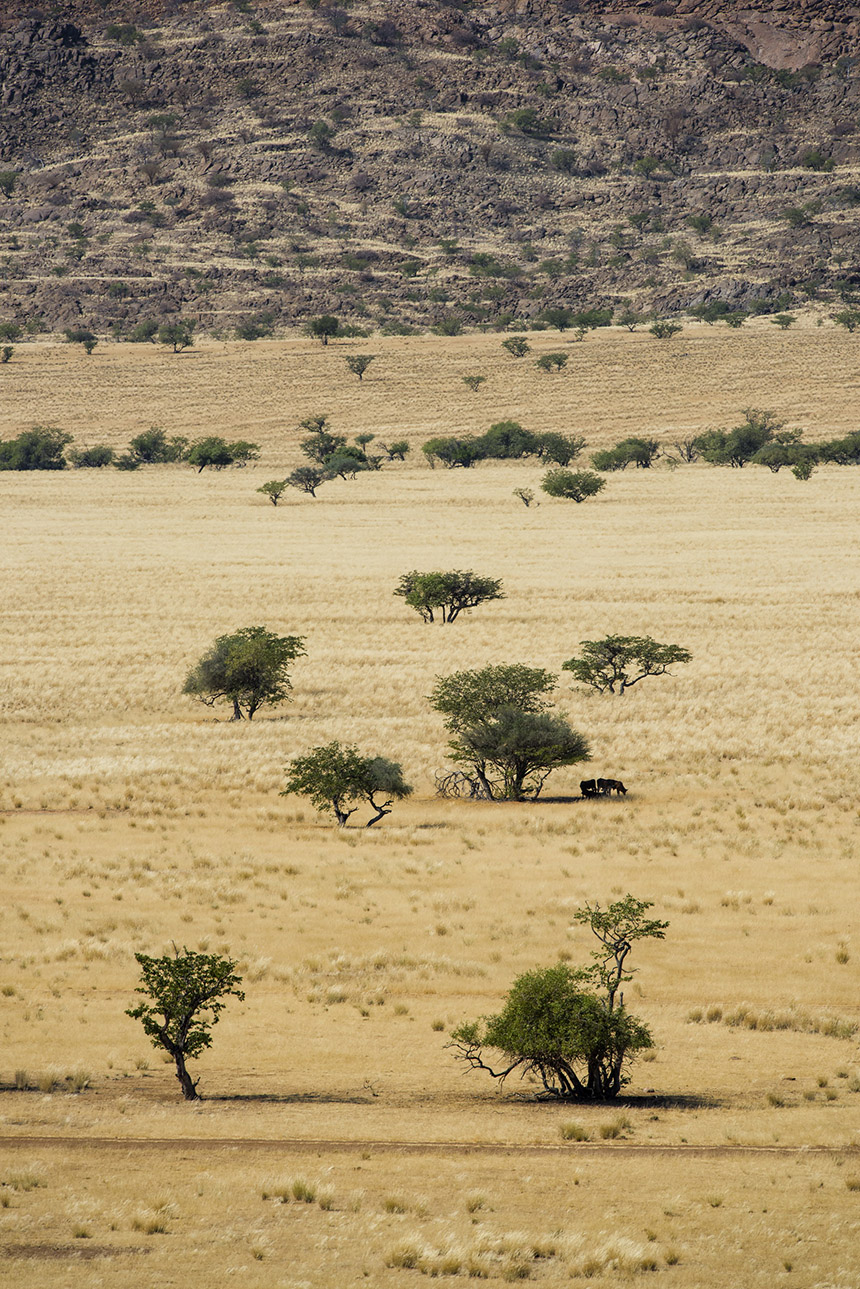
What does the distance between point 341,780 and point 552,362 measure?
109795 mm

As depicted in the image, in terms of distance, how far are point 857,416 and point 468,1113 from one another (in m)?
107

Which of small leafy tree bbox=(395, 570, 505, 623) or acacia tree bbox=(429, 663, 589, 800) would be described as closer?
acacia tree bbox=(429, 663, 589, 800)

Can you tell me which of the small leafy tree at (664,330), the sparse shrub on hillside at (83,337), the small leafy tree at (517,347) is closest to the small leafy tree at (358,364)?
the small leafy tree at (517,347)

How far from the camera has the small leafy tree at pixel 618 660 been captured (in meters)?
35.8

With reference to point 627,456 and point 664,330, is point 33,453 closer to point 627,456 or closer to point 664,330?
point 627,456

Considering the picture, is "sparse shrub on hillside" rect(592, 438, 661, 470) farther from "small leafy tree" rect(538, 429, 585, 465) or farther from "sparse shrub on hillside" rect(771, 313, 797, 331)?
"sparse shrub on hillside" rect(771, 313, 797, 331)

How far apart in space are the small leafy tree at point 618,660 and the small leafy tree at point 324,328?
111533mm

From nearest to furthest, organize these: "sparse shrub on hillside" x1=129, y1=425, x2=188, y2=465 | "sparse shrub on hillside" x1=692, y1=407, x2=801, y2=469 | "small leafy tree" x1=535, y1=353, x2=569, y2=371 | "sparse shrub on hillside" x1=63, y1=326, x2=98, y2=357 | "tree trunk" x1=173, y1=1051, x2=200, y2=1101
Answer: "tree trunk" x1=173, y1=1051, x2=200, y2=1101, "sparse shrub on hillside" x1=692, y1=407, x2=801, y2=469, "sparse shrub on hillside" x1=129, y1=425, x2=188, y2=465, "small leafy tree" x1=535, y1=353, x2=569, y2=371, "sparse shrub on hillside" x1=63, y1=326, x2=98, y2=357

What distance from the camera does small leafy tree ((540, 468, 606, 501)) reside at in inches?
3292

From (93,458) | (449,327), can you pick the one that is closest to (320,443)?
(93,458)

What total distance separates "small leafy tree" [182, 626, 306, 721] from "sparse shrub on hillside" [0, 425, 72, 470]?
244 feet

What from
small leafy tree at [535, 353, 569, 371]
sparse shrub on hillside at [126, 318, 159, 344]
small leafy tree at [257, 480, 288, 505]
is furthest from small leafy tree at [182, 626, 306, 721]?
sparse shrub on hillside at [126, 318, 159, 344]

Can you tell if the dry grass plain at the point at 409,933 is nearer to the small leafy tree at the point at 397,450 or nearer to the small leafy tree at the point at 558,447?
the small leafy tree at the point at 558,447

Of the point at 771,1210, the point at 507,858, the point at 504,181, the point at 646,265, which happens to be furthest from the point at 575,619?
the point at 504,181
